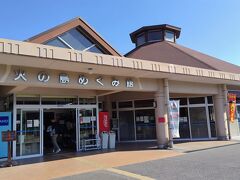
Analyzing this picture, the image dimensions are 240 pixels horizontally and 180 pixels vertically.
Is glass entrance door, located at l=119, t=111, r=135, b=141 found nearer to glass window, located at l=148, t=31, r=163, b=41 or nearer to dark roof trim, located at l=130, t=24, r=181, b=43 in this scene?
glass window, located at l=148, t=31, r=163, b=41

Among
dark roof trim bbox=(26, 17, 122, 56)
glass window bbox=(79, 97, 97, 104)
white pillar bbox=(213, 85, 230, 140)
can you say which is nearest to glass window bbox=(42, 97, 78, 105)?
glass window bbox=(79, 97, 97, 104)

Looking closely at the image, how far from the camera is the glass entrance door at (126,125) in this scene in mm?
17016

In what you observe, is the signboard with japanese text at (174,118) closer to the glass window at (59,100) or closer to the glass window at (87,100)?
the glass window at (87,100)

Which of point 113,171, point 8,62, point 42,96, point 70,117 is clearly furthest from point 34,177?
point 70,117

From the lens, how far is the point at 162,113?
1302cm

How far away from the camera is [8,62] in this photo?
8.52 metres

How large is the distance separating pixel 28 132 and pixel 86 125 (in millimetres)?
3088

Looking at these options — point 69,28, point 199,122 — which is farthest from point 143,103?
point 69,28

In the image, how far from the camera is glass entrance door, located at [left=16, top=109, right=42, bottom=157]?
11453 millimetres

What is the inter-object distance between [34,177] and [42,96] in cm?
530

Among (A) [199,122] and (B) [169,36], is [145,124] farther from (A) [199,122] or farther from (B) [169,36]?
(B) [169,36]

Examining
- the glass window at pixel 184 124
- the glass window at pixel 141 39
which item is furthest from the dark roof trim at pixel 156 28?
the glass window at pixel 184 124

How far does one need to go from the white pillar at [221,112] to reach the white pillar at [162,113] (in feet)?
14.6

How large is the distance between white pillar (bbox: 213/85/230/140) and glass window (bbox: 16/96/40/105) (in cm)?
1036
